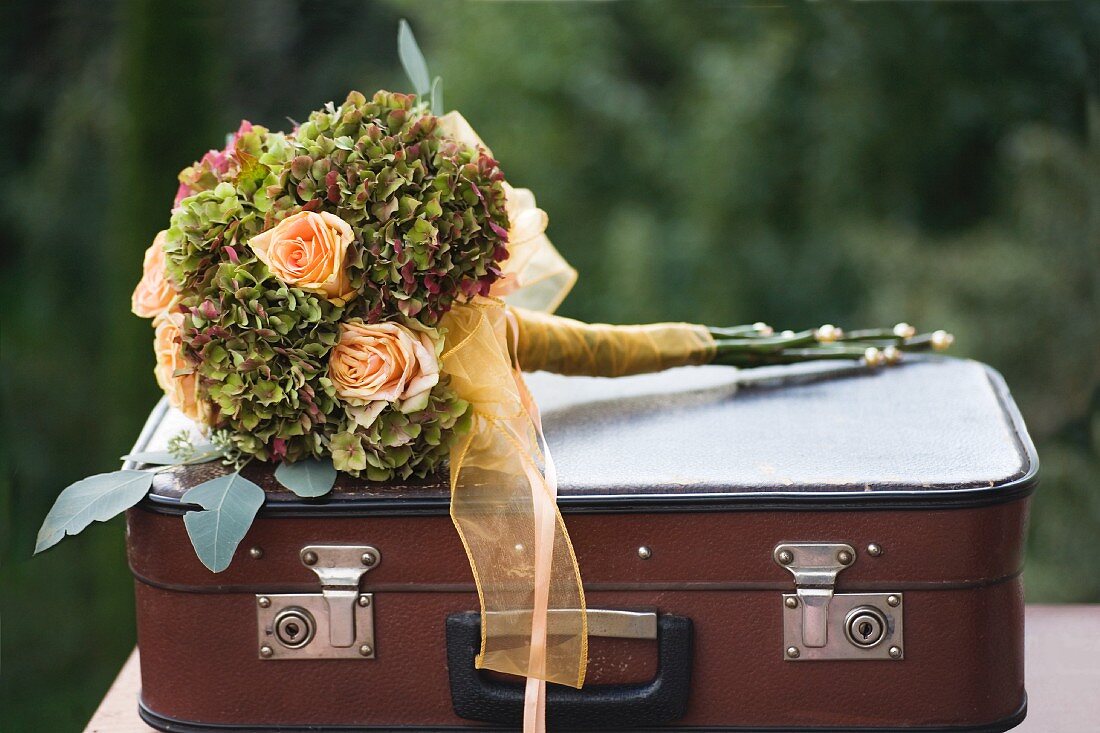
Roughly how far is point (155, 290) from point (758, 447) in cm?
55

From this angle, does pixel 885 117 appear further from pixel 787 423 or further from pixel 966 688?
pixel 966 688

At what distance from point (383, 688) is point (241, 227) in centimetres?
41

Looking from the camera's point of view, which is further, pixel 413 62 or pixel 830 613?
pixel 413 62

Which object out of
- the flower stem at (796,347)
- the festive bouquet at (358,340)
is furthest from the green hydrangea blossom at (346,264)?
the flower stem at (796,347)

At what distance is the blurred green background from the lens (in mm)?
2340

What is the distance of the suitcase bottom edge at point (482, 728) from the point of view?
0.98m

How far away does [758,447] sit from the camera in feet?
3.47

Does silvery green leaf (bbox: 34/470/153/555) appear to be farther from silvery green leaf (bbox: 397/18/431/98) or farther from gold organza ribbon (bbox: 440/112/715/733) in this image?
silvery green leaf (bbox: 397/18/431/98)

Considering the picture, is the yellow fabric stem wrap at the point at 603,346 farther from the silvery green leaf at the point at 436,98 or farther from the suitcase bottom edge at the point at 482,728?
the suitcase bottom edge at the point at 482,728

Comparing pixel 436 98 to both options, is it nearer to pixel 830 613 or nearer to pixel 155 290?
pixel 155 290

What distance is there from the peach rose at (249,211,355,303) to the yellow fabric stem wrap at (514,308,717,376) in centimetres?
30

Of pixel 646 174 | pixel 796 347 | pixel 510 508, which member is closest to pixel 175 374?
pixel 510 508

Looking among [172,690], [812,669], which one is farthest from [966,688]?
[172,690]

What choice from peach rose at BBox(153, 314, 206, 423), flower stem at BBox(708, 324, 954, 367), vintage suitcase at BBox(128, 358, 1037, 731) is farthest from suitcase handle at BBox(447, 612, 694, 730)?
flower stem at BBox(708, 324, 954, 367)
